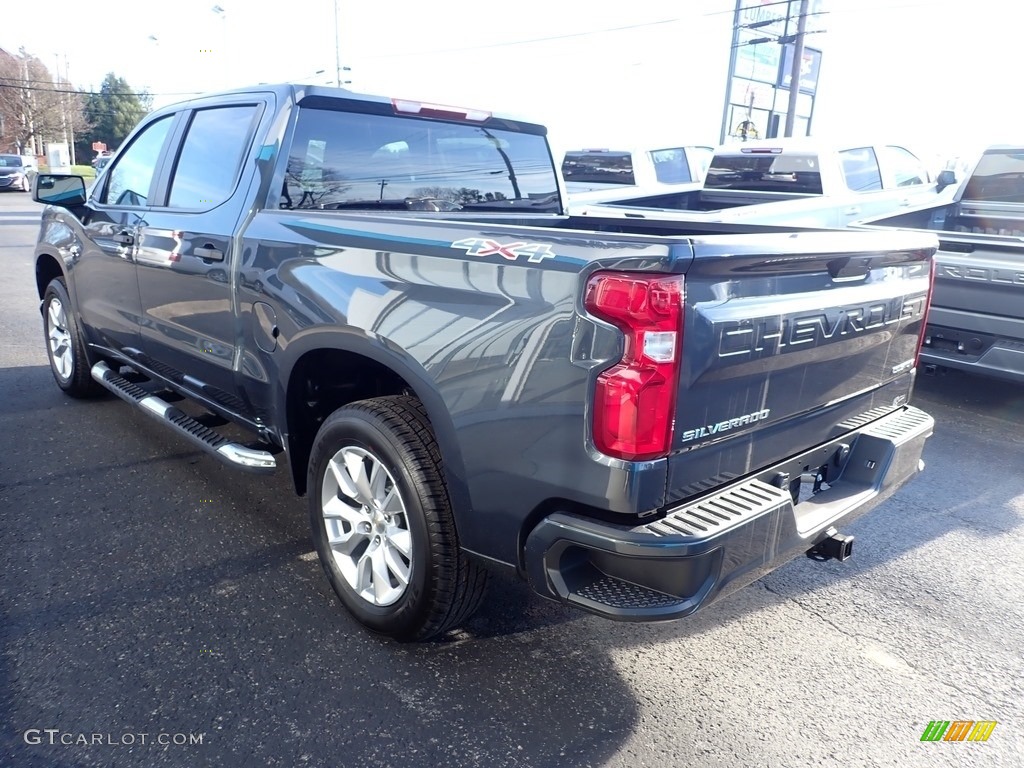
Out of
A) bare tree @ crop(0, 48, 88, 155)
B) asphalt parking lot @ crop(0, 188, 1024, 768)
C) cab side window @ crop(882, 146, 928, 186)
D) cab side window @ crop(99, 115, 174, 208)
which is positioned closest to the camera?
asphalt parking lot @ crop(0, 188, 1024, 768)

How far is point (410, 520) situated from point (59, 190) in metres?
3.69

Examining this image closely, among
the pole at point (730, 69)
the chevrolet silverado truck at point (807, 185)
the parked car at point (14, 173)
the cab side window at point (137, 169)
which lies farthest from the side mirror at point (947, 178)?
the parked car at point (14, 173)

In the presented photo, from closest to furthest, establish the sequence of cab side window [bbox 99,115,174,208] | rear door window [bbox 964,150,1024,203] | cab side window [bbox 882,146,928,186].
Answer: cab side window [bbox 99,115,174,208] < rear door window [bbox 964,150,1024,203] < cab side window [bbox 882,146,928,186]

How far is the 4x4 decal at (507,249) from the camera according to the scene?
7.17 ft

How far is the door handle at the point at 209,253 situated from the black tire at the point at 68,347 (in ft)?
7.09

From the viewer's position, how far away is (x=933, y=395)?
6434 mm

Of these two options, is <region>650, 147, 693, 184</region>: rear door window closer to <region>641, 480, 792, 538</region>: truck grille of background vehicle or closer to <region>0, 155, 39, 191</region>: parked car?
<region>641, 480, 792, 538</region>: truck grille of background vehicle

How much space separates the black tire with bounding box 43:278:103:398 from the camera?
532cm

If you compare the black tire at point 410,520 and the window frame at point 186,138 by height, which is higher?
the window frame at point 186,138

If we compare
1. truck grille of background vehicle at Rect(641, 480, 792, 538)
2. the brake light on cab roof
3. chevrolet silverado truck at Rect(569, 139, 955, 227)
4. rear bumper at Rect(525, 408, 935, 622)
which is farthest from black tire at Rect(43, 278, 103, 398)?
chevrolet silverado truck at Rect(569, 139, 955, 227)

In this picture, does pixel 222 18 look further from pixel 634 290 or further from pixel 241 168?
pixel 634 290

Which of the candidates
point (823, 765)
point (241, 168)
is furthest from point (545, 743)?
point (241, 168)

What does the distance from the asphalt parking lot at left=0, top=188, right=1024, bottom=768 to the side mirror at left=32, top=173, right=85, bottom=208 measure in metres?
1.79

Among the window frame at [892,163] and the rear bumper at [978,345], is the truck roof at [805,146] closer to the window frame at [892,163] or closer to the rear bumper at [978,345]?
the window frame at [892,163]
